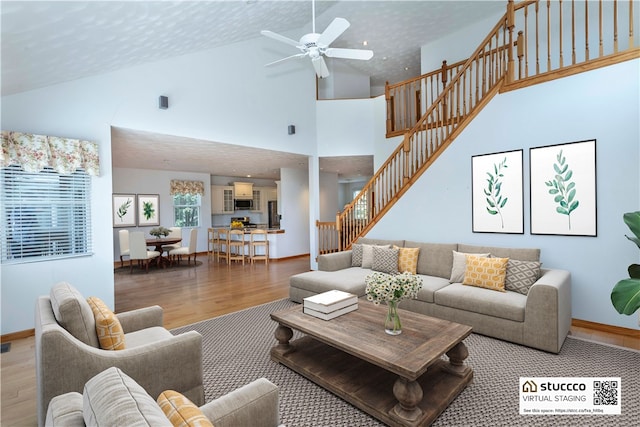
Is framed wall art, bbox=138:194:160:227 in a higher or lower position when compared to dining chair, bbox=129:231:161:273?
higher

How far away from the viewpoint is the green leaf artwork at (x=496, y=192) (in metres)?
4.06

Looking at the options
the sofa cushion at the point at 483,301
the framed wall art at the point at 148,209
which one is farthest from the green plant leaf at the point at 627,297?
the framed wall art at the point at 148,209

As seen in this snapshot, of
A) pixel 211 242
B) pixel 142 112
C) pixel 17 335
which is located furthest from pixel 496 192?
pixel 211 242

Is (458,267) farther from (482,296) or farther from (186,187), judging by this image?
(186,187)

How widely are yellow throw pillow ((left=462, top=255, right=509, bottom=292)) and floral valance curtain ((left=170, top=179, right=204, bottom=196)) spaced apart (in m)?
8.19

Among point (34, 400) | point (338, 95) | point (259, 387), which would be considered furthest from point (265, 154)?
→ point (259, 387)

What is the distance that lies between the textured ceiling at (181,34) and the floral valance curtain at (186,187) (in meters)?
1.28

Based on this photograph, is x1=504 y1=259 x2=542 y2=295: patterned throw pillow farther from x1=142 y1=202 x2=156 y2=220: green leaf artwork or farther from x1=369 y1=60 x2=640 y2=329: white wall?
x1=142 y1=202 x2=156 y2=220: green leaf artwork

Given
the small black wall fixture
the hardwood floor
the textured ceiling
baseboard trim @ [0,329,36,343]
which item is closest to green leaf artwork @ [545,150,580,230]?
the hardwood floor

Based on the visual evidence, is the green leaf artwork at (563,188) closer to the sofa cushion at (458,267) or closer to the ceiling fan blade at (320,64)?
the sofa cushion at (458,267)

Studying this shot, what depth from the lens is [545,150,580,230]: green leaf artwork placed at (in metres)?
3.53

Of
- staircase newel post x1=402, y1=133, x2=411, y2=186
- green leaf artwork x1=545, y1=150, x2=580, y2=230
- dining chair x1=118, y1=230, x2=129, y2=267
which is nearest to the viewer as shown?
green leaf artwork x1=545, y1=150, x2=580, y2=230

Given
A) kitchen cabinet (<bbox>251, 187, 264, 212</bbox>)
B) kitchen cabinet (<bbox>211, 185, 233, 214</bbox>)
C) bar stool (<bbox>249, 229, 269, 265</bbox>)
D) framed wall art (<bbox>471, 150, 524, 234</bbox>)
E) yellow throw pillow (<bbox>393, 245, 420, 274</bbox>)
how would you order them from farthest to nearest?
kitchen cabinet (<bbox>251, 187, 264, 212</bbox>) → kitchen cabinet (<bbox>211, 185, 233, 214</bbox>) → bar stool (<bbox>249, 229, 269, 265</bbox>) → yellow throw pillow (<bbox>393, 245, 420, 274</bbox>) → framed wall art (<bbox>471, 150, 524, 234</bbox>)

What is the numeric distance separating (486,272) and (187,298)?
4306mm
